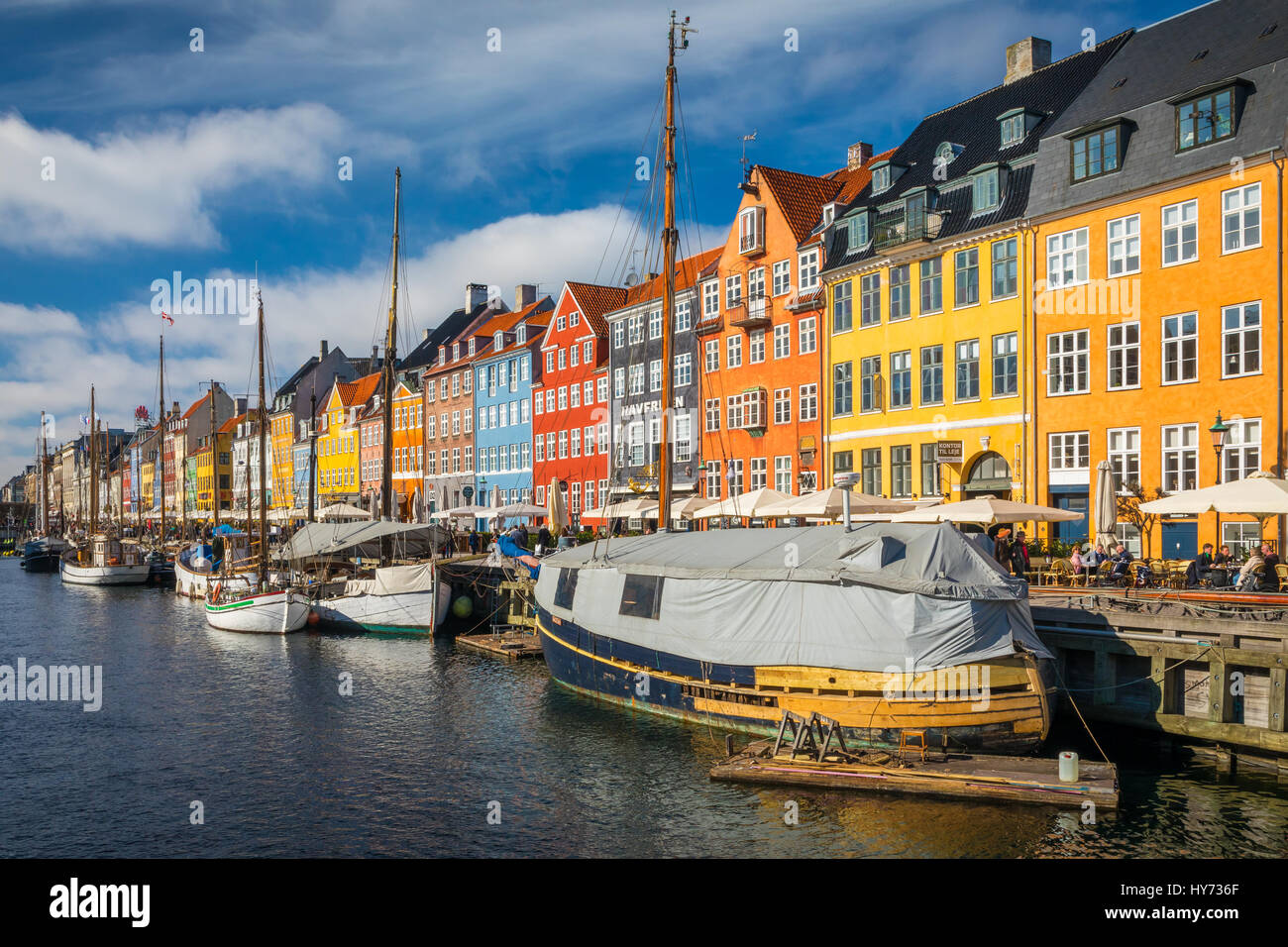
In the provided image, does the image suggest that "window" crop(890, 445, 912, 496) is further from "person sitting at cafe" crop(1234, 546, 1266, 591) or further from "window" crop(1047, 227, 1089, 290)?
"person sitting at cafe" crop(1234, 546, 1266, 591)

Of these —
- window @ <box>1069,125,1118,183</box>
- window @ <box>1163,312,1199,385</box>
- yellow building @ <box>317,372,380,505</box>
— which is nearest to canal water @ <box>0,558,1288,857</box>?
window @ <box>1163,312,1199,385</box>

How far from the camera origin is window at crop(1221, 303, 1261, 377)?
31422 millimetres

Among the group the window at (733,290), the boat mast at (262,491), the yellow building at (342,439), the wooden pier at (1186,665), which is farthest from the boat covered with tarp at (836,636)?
the yellow building at (342,439)

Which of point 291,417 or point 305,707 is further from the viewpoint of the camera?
point 291,417

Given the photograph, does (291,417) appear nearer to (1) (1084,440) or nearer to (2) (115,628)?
(2) (115,628)

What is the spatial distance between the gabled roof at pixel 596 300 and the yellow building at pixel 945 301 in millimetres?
20815

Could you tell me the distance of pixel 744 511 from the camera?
33.1 metres

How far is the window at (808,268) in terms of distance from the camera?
156ft

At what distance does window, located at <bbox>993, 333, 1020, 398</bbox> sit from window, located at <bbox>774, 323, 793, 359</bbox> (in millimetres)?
11548

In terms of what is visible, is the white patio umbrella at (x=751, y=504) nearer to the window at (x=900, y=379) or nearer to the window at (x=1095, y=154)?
the window at (x=900, y=379)

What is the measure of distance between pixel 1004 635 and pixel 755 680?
500 centimetres

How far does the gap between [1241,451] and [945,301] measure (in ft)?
41.1

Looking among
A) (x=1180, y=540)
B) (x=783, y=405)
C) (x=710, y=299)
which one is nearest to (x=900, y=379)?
(x=783, y=405)
